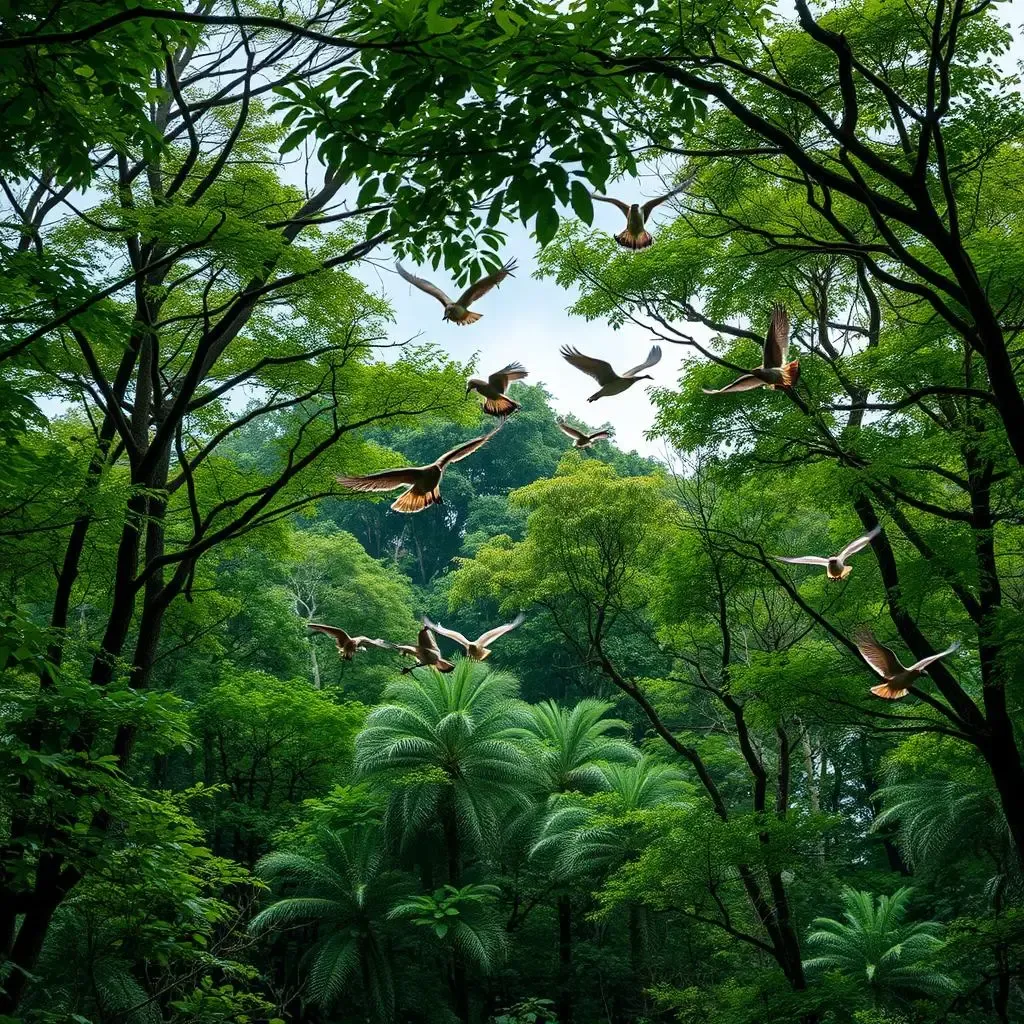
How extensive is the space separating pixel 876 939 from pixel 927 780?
9.81 ft

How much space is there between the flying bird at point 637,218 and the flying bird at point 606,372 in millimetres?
935

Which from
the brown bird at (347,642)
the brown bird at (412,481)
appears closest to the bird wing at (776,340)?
the brown bird at (412,481)

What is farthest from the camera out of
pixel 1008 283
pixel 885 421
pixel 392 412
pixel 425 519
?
pixel 425 519

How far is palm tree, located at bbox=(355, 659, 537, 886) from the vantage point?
16.8 metres

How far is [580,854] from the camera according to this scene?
15.7m

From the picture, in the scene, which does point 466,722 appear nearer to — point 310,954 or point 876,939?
point 310,954

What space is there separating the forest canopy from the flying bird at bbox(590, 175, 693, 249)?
4 cm

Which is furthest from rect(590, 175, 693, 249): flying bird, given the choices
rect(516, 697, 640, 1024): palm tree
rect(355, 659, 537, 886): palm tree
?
rect(516, 697, 640, 1024): palm tree

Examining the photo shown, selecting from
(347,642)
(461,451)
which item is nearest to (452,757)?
(347,642)

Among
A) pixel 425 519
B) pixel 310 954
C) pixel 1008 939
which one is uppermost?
pixel 425 519

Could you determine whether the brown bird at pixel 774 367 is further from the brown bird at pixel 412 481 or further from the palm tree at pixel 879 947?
the palm tree at pixel 879 947

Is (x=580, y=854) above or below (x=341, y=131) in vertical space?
below

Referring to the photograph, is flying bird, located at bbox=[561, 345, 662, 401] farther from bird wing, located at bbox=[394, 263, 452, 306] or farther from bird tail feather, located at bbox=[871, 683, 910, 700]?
bird tail feather, located at bbox=[871, 683, 910, 700]

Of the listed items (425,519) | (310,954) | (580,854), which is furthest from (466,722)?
(425,519)
